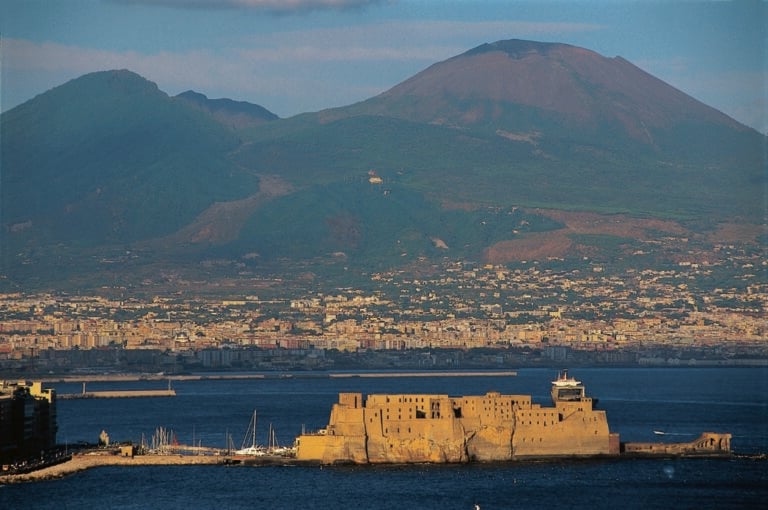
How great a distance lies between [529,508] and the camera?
65.8 meters

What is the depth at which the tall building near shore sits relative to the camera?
79.1m

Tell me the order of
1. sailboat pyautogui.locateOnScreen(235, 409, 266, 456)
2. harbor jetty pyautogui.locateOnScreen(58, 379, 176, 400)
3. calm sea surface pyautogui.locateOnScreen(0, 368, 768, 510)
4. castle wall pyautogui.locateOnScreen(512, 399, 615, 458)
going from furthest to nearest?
1. harbor jetty pyautogui.locateOnScreen(58, 379, 176, 400)
2. sailboat pyautogui.locateOnScreen(235, 409, 266, 456)
3. castle wall pyautogui.locateOnScreen(512, 399, 615, 458)
4. calm sea surface pyautogui.locateOnScreen(0, 368, 768, 510)

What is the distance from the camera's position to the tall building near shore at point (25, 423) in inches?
3115

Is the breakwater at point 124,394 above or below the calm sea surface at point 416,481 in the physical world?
above

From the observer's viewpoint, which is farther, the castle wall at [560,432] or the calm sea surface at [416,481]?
the castle wall at [560,432]

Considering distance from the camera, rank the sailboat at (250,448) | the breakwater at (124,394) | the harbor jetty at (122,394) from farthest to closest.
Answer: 1. the breakwater at (124,394)
2. the harbor jetty at (122,394)
3. the sailboat at (250,448)

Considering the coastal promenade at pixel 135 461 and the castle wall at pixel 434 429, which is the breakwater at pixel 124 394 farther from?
the castle wall at pixel 434 429

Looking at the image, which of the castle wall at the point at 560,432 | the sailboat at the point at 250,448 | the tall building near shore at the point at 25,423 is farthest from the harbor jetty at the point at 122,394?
the castle wall at the point at 560,432

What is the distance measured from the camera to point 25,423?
81312mm

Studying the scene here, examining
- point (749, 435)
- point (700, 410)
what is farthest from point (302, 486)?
point (700, 410)

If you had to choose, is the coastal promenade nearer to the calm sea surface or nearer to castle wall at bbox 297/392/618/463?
the calm sea surface

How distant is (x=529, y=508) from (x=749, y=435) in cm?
3039

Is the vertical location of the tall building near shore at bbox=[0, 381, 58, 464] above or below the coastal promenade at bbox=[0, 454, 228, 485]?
above

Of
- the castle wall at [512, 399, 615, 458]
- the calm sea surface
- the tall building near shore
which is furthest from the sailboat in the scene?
the castle wall at [512, 399, 615, 458]
